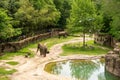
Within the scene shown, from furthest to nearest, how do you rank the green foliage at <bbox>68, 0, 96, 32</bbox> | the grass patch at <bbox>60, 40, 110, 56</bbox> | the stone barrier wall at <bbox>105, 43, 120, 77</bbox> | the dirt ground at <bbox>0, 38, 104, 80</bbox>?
the green foliage at <bbox>68, 0, 96, 32</bbox> < the grass patch at <bbox>60, 40, 110, 56</bbox> < the stone barrier wall at <bbox>105, 43, 120, 77</bbox> < the dirt ground at <bbox>0, 38, 104, 80</bbox>

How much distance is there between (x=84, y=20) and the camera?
51.9 m

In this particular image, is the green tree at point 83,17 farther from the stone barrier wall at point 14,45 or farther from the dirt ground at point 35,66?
the stone barrier wall at point 14,45

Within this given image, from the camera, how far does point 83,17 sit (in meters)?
52.2

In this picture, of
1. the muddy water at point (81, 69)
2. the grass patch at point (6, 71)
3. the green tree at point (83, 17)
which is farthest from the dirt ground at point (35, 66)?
the green tree at point (83, 17)

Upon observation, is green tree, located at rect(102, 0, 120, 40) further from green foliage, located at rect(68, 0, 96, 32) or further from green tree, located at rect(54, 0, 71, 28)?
green tree, located at rect(54, 0, 71, 28)

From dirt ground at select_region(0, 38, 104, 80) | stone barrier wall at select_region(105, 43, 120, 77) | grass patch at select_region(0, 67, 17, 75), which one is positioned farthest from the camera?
stone barrier wall at select_region(105, 43, 120, 77)

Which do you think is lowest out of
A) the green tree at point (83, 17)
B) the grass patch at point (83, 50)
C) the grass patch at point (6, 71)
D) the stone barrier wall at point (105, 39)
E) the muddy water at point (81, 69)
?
the muddy water at point (81, 69)

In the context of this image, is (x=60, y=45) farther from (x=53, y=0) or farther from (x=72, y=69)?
(x=53, y=0)

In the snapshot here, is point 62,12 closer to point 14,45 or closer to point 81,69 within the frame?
point 14,45

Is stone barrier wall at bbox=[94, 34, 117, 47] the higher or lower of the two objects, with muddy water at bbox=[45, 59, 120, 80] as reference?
higher

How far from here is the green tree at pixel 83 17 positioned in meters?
52.2

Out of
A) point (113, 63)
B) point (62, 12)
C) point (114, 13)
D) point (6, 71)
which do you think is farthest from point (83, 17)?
point (62, 12)

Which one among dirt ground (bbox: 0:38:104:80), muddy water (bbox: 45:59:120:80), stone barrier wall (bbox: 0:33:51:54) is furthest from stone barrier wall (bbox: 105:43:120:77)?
stone barrier wall (bbox: 0:33:51:54)

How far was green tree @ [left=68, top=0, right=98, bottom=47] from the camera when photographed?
171ft
